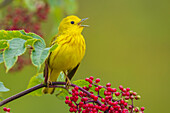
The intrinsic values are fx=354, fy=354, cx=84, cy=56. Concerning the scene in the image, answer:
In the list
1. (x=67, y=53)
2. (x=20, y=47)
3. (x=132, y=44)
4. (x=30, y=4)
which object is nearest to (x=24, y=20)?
(x=30, y=4)

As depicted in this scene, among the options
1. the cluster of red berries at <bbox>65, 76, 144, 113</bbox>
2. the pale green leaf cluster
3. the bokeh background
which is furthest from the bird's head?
the bokeh background

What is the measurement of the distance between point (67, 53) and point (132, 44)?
5.96 metres

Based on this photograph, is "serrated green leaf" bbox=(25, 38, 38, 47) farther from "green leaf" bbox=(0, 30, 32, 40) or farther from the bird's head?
the bird's head

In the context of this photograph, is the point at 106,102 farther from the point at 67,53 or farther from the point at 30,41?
the point at 67,53

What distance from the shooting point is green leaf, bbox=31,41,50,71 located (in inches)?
77.6

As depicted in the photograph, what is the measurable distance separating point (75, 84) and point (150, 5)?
683cm

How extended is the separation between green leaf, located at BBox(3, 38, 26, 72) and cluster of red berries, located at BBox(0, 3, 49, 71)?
73.4 inches

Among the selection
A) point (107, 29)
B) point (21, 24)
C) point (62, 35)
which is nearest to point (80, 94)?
point (62, 35)

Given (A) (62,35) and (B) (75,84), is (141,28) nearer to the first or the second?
(A) (62,35)

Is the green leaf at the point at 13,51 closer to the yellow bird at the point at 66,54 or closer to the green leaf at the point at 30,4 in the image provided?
the yellow bird at the point at 66,54

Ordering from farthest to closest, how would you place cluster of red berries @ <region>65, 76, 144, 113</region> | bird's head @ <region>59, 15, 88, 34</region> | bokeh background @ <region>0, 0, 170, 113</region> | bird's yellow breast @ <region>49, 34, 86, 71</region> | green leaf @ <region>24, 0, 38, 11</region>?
bokeh background @ <region>0, 0, 170, 113</region> → green leaf @ <region>24, 0, 38, 11</region> → bird's head @ <region>59, 15, 88, 34</region> → bird's yellow breast @ <region>49, 34, 86, 71</region> → cluster of red berries @ <region>65, 76, 144, 113</region>

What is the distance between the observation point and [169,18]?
30.9ft

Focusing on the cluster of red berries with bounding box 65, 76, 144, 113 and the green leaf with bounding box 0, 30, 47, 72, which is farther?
the cluster of red berries with bounding box 65, 76, 144, 113

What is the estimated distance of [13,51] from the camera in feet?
6.64
